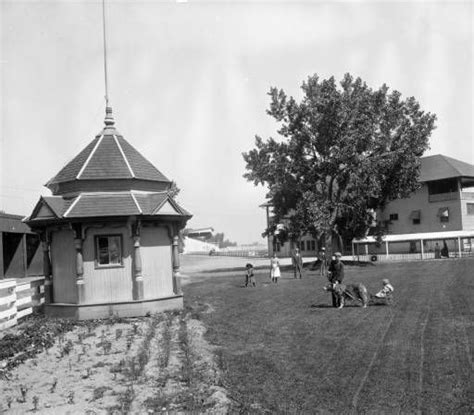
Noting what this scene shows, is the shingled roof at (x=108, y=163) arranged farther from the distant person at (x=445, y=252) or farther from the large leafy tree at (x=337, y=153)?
the distant person at (x=445, y=252)

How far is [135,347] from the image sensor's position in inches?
508

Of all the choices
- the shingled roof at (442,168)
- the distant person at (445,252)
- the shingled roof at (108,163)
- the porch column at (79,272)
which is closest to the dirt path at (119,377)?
the porch column at (79,272)

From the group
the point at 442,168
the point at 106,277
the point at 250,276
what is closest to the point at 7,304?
the point at 106,277

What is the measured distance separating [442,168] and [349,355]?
56.5 m

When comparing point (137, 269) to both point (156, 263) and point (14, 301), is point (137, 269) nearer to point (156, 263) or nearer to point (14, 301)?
point (156, 263)

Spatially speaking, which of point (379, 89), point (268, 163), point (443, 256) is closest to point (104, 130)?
point (268, 163)

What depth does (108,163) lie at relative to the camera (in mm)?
19656

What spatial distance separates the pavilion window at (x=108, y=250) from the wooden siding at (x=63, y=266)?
2.80 ft

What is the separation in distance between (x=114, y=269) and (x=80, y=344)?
16.4ft

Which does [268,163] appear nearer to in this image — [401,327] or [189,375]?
[401,327]

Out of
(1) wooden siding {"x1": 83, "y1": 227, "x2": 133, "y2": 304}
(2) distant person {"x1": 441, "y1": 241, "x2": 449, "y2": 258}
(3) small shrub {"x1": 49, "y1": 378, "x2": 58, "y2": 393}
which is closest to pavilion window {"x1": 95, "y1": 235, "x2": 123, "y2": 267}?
(1) wooden siding {"x1": 83, "y1": 227, "x2": 133, "y2": 304}

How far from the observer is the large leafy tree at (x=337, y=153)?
4478cm

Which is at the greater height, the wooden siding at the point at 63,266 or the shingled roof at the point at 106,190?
the shingled roof at the point at 106,190

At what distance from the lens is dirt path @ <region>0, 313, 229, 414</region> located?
8.41 metres
